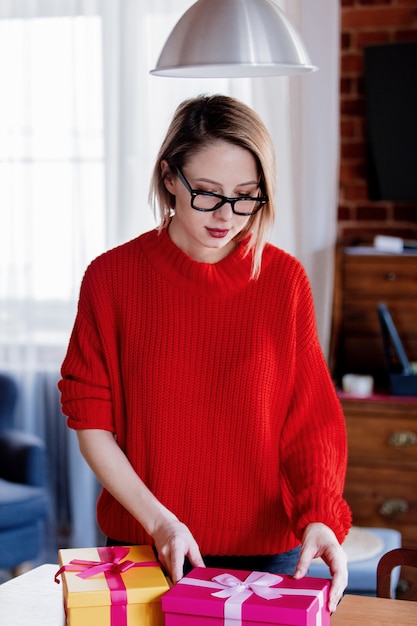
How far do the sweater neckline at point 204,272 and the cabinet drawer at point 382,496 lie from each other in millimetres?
1584

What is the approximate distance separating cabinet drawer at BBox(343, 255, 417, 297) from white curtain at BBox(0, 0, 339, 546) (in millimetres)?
189

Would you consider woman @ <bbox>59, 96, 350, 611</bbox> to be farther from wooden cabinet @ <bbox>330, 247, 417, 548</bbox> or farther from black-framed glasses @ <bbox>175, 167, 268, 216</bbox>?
wooden cabinet @ <bbox>330, 247, 417, 548</bbox>

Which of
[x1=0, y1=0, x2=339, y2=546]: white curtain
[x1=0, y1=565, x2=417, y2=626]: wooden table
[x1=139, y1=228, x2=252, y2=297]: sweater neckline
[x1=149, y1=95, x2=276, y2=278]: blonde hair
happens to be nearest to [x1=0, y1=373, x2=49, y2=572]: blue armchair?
[x1=0, y1=0, x2=339, y2=546]: white curtain

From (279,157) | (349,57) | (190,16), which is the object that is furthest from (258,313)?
(349,57)

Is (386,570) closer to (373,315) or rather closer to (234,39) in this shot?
(234,39)

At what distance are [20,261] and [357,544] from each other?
1.92 meters

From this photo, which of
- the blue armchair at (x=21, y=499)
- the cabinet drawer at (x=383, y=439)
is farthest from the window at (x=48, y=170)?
the cabinet drawer at (x=383, y=439)

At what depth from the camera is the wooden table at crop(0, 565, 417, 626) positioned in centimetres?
143

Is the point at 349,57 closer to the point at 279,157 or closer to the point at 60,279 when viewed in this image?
the point at 279,157

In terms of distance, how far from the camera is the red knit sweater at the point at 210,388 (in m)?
1.56

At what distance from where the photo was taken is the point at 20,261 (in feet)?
13.0

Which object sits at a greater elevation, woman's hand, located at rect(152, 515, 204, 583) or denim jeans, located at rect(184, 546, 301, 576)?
woman's hand, located at rect(152, 515, 204, 583)

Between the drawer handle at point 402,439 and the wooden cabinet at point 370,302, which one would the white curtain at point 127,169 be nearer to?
the wooden cabinet at point 370,302

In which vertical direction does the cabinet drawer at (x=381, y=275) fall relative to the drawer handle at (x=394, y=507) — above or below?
above
